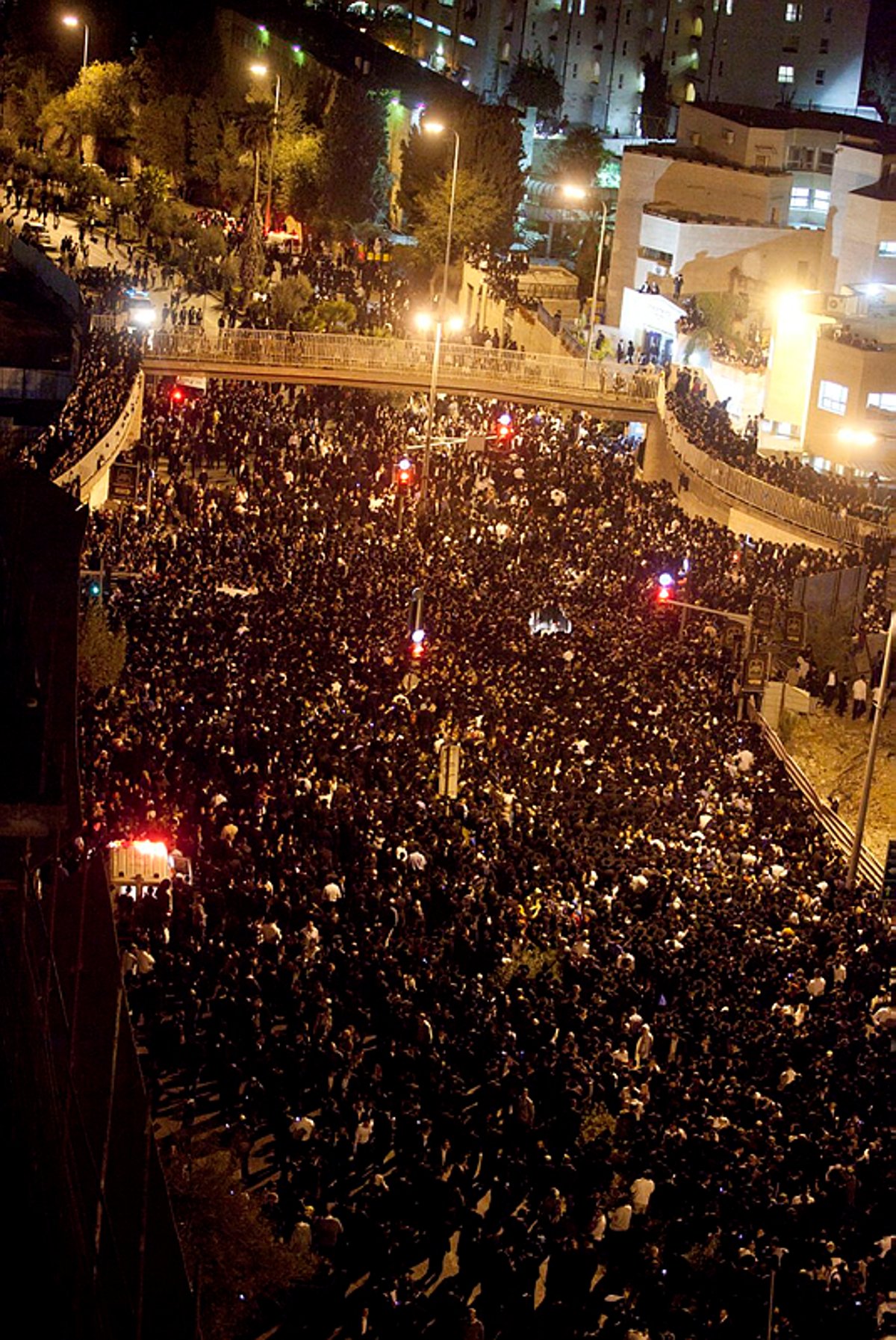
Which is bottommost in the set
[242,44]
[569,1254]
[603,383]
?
[569,1254]

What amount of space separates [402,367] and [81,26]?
25847 mm

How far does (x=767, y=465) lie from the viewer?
39000 mm

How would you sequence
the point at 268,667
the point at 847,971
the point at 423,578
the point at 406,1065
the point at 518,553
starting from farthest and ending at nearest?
the point at 518,553 < the point at 423,578 < the point at 268,667 < the point at 847,971 < the point at 406,1065

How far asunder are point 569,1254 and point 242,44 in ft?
178

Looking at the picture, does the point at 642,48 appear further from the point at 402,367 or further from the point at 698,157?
the point at 402,367

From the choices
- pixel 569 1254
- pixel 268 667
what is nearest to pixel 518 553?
pixel 268 667

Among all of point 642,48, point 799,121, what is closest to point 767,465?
point 799,121

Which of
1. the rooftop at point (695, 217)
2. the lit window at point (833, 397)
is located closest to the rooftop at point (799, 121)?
the rooftop at point (695, 217)

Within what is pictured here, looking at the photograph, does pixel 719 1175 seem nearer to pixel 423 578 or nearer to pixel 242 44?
pixel 423 578

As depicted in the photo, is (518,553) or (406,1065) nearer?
(406,1065)

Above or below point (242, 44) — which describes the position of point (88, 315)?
below

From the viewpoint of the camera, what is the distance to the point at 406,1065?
608 inches

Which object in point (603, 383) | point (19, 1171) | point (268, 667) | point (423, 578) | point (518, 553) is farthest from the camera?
point (603, 383)

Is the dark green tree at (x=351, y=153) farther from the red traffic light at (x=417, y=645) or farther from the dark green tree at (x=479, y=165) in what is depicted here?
the red traffic light at (x=417, y=645)
